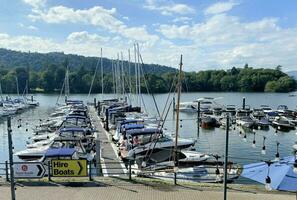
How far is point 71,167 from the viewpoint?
785 inches

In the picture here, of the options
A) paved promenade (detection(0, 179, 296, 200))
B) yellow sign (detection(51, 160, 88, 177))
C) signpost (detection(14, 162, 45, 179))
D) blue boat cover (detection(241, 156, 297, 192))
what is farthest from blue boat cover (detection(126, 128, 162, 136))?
blue boat cover (detection(241, 156, 297, 192))

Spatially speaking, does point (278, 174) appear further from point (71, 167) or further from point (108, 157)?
point (108, 157)

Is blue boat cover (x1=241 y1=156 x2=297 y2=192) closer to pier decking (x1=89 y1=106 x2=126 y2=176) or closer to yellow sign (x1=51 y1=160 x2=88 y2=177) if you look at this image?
yellow sign (x1=51 y1=160 x2=88 y2=177)

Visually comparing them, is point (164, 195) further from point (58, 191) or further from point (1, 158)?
point (1, 158)

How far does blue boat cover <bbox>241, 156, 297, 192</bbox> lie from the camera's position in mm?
16500

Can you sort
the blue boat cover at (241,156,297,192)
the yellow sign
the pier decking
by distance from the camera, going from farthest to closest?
the pier decking < the yellow sign < the blue boat cover at (241,156,297,192)

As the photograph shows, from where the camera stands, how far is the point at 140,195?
1775 cm

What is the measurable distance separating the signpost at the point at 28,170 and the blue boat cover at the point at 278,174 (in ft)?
34.5

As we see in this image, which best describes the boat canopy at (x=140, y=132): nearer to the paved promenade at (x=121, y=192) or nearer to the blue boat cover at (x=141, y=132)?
the blue boat cover at (x=141, y=132)

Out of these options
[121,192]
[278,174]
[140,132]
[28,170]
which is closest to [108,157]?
[140,132]

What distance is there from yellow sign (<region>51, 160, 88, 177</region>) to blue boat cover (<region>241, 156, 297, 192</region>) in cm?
829

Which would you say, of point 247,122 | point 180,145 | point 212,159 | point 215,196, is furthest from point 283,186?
point 247,122

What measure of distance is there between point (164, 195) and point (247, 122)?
5233cm

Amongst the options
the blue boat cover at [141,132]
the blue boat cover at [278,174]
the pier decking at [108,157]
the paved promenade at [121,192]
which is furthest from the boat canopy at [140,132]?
the blue boat cover at [278,174]
